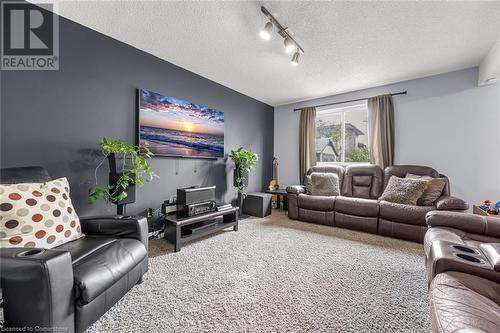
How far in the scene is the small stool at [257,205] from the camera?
375 cm

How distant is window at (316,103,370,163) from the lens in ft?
13.1

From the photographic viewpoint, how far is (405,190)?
9.32ft

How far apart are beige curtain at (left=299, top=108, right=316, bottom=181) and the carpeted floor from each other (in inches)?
84.8

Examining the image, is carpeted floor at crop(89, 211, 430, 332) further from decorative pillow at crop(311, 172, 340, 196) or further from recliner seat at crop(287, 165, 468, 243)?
decorative pillow at crop(311, 172, 340, 196)

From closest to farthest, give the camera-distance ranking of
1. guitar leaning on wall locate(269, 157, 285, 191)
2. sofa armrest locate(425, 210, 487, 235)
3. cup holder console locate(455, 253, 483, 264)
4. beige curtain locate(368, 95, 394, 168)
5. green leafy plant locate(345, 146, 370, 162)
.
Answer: cup holder console locate(455, 253, 483, 264) < sofa armrest locate(425, 210, 487, 235) < beige curtain locate(368, 95, 394, 168) < green leafy plant locate(345, 146, 370, 162) < guitar leaning on wall locate(269, 157, 285, 191)

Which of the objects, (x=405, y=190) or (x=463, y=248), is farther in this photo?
(x=405, y=190)

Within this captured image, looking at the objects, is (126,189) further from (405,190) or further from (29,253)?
(405,190)

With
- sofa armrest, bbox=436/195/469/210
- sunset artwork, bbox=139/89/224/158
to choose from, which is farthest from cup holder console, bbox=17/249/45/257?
sofa armrest, bbox=436/195/469/210

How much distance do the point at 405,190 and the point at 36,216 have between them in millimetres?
3942

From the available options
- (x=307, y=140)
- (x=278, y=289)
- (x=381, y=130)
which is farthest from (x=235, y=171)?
(x=381, y=130)

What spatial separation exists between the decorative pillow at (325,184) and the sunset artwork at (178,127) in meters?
1.81

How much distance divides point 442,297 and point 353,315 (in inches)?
24.4

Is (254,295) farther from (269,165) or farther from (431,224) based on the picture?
(269,165)

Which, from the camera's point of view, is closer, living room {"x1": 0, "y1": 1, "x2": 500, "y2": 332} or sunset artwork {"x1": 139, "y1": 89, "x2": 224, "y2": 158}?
living room {"x1": 0, "y1": 1, "x2": 500, "y2": 332}
